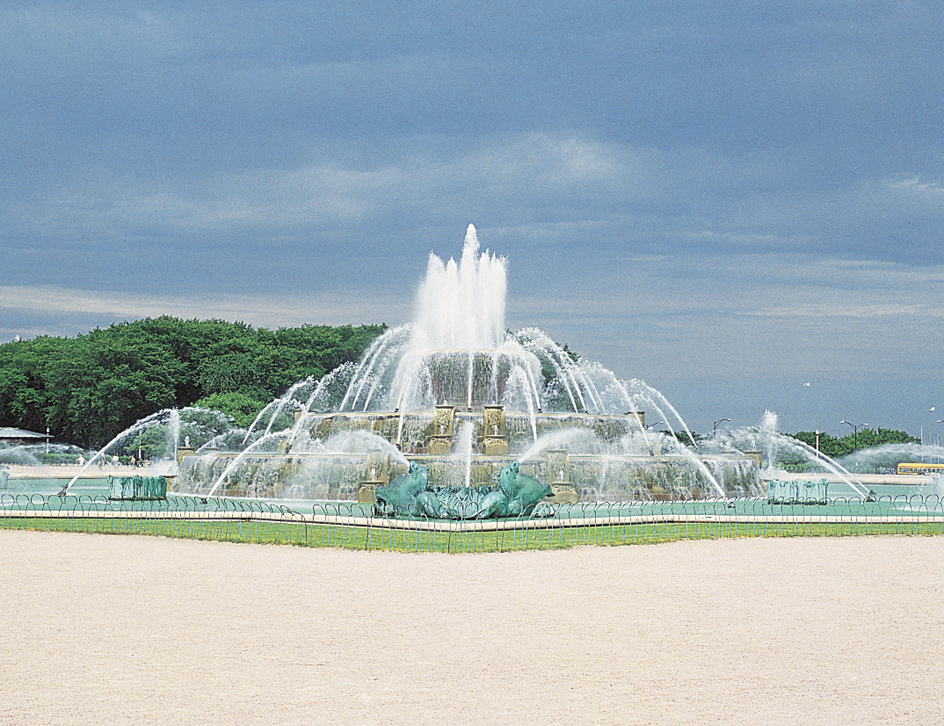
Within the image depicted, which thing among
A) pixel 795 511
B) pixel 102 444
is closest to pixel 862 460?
pixel 795 511

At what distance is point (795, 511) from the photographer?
27422 mm

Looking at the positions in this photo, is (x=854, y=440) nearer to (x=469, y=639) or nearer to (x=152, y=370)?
(x=152, y=370)

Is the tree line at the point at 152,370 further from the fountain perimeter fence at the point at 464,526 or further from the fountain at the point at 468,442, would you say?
the fountain perimeter fence at the point at 464,526

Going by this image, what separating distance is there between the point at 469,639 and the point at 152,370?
6847 centimetres

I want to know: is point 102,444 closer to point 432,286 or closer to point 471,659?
point 432,286

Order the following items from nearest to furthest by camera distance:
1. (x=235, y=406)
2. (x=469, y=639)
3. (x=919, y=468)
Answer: (x=469, y=639)
(x=919, y=468)
(x=235, y=406)

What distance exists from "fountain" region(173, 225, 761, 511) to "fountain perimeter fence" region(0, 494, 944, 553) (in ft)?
7.49

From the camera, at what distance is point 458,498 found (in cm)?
2319

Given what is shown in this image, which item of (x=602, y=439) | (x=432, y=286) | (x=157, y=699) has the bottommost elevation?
(x=157, y=699)

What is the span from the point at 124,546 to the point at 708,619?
1211 centimetres

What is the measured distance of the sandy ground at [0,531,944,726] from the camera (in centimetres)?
872

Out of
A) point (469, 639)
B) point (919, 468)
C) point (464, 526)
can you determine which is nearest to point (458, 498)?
point (464, 526)

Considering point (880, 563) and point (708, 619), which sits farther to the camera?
point (880, 563)

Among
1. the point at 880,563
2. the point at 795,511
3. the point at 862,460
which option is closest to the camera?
the point at 880,563
